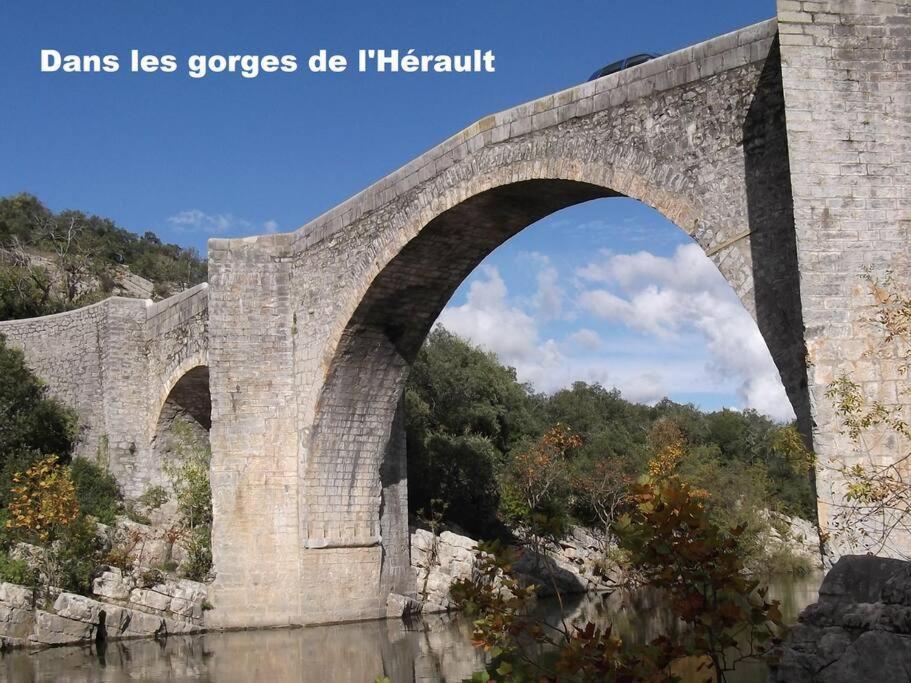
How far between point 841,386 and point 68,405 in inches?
596

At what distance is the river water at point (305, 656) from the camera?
9.98 metres

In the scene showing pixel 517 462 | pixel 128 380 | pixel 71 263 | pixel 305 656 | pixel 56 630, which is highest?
pixel 71 263

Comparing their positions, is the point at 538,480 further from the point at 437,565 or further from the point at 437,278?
the point at 437,278

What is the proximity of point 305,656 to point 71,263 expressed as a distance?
67.0 feet

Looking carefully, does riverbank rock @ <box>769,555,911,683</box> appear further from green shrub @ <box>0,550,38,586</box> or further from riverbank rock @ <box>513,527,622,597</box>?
riverbank rock @ <box>513,527,622,597</box>

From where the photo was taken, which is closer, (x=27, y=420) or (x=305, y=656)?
(x=305, y=656)

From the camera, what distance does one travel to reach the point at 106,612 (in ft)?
42.2

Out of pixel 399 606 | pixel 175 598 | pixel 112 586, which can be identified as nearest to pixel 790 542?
pixel 399 606

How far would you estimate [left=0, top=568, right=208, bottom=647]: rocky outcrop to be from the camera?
40.5ft

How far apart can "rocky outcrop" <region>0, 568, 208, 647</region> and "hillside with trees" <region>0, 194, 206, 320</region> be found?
1274 cm

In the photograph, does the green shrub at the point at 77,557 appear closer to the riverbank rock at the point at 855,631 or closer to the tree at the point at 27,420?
the tree at the point at 27,420

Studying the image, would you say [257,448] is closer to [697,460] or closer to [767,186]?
[767,186]

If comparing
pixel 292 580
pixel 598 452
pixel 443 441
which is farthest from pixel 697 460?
pixel 292 580

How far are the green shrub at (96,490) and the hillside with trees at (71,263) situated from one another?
8347 mm
